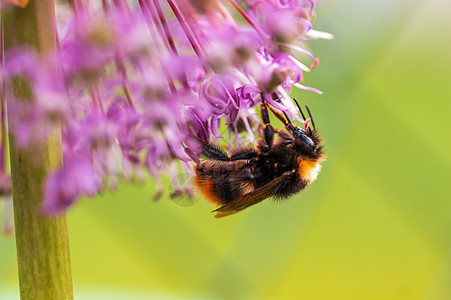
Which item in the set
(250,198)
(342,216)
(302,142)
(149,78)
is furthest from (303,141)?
(342,216)

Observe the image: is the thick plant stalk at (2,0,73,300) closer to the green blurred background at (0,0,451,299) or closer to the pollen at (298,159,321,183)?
the pollen at (298,159,321,183)

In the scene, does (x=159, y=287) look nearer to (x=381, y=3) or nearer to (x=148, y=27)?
(x=381, y=3)

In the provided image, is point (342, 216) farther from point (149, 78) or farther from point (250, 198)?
point (149, 78)

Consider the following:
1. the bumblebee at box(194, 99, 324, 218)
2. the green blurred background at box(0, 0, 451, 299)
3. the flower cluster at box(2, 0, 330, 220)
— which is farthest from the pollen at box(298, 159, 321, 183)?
the green blurred background at box(0, 0, 451, 299)

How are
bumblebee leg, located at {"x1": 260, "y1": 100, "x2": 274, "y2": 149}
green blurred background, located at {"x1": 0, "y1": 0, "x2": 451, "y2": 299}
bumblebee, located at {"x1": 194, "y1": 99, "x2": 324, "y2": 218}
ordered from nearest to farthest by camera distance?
1. bumblebee leg, located at {"x1": 260, "y1": 100, "x2": 274, "y2": 149}
2. bumblebee, located at {"x1": 194, "y1": 99, "x2": 324, "y2": 218}
3. green blurred background, located at {"x1": 0, "y1": 0, "x2": 451, "y2": 299}

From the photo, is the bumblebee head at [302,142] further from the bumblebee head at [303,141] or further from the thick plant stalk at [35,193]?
the thick plant stalk at [35,193]

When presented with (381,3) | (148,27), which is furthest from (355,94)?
(148,27)
